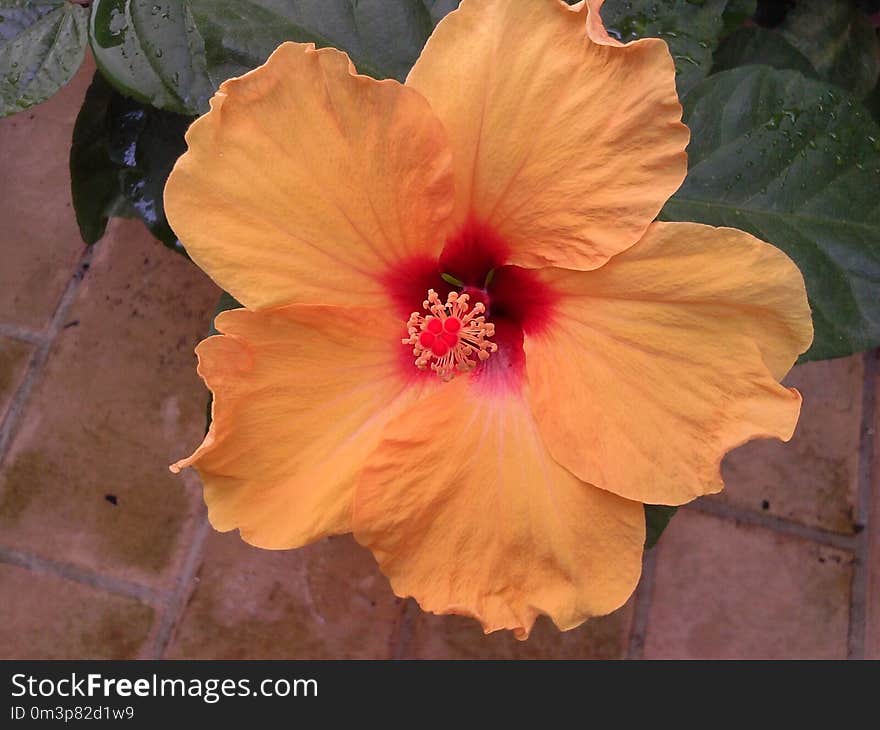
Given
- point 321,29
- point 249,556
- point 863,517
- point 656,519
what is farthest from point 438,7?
point 863,517

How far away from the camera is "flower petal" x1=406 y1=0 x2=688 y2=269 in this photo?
0.67 meters

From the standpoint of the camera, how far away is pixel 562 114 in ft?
2.26

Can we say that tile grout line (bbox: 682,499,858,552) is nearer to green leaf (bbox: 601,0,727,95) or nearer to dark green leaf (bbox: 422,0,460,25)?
green leaf (bbox: 601,0,727,95)

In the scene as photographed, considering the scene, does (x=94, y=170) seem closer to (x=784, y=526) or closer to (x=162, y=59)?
(x=162, y=59)

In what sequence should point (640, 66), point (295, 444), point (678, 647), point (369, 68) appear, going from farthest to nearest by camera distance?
point (678, 647), point (369, 68), point (295, 444), point (640, 66)

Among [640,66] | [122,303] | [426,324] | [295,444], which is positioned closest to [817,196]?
[640,66]

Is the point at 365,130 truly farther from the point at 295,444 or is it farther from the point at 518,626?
the point at 518,626

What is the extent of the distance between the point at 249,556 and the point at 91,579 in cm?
34

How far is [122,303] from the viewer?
1.87 metres

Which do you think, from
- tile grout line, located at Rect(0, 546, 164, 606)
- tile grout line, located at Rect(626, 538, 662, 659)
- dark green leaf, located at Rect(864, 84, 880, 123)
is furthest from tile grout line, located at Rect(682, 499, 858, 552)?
tile grout line, located at Rect(0, 546, 164, 606)

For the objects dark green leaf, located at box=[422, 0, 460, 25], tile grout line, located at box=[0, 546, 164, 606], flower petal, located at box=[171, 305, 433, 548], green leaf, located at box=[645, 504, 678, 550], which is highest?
dark green leaf, located at box=[422, 0, 460, 25]

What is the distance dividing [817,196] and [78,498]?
1.56 meters

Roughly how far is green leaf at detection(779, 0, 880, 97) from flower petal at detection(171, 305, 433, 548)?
39.6 inches

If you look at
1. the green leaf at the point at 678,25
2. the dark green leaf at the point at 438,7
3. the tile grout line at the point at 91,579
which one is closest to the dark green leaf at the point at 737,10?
the green leaf at the point at 678,25
